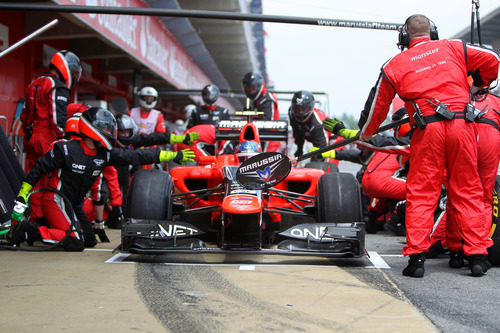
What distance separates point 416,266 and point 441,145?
0.86 metres

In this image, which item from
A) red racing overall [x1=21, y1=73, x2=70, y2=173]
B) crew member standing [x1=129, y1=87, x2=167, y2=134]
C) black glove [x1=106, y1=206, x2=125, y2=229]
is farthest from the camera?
crew member standing [x1=129, y1=87, x2=167, y2=134]

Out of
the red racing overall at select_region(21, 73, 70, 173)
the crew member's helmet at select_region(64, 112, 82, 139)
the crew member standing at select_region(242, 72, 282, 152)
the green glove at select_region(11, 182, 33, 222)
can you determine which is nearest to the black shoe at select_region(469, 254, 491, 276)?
the green glove at select_region(11, 182, 33, 222)

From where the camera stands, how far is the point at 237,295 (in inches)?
146

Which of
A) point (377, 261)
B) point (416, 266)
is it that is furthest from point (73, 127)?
point (416, 266)

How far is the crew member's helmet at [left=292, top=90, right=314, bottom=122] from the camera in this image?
9508mm

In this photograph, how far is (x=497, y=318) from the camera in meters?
3.16

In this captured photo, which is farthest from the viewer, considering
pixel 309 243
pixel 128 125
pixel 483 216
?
pixel 128 125

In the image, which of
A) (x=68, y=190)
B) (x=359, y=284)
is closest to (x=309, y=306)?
(x=359, y=284)

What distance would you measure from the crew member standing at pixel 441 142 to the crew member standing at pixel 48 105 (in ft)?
13.3

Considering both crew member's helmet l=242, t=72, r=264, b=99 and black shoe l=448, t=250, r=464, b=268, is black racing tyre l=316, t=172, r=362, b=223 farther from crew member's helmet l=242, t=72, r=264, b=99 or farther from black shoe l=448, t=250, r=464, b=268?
crew member's helmet l=242, t=72, r=264, b=99

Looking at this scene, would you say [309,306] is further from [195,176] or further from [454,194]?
[195,176]

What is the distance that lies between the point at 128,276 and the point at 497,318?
2.29 meters

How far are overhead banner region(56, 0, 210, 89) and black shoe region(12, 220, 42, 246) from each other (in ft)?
10.5

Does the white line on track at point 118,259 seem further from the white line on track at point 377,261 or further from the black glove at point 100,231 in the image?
the white line on track at point 377,261
